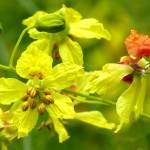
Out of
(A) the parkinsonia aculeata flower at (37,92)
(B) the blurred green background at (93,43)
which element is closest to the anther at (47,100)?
(A) the parkinsonia aculeata flower at (37,92)

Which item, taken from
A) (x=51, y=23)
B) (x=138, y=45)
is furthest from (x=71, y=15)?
(x=138, y=45)

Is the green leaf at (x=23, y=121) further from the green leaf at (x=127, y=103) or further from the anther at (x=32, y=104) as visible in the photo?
the green leaf at (x=127, y=103)

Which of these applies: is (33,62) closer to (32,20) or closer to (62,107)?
(62,107)

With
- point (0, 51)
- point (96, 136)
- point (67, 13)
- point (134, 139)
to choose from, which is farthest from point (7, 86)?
point (96, 136)

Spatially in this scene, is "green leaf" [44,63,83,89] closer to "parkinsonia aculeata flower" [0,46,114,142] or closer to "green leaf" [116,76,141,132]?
"parkinsonia aculeata flower" [0,46,114,142]

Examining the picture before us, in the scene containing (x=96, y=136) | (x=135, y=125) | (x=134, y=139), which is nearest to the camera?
(x=134, y=139)

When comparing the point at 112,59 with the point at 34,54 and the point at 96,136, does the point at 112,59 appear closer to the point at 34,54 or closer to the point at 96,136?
the point at 96,136
